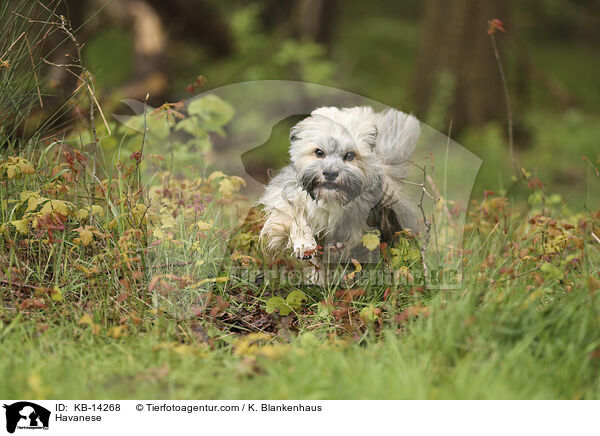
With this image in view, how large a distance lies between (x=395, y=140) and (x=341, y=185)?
0.77 meters

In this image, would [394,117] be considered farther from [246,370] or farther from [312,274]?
[246,370]

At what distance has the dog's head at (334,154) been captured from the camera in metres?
3.43

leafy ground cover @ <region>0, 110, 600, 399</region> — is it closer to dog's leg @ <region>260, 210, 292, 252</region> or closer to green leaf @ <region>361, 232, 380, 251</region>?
dog's leg @ <region>260, 210, 292, 252</region>

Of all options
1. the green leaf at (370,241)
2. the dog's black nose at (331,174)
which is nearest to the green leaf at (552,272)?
the green leaf at (370,241)

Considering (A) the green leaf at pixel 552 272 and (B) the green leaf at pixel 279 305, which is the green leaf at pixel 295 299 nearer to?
(B) the green leaf at pixel 279 305

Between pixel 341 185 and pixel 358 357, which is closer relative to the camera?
pixel 358 357

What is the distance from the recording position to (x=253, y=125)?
513cm

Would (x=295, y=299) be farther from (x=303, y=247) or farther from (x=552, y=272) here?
(x=552, y=272)

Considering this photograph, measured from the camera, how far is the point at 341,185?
3.46 meters

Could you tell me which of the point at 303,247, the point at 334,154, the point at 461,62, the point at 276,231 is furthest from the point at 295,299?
the point at 461,62

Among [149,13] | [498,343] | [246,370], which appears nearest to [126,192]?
[246,370]
